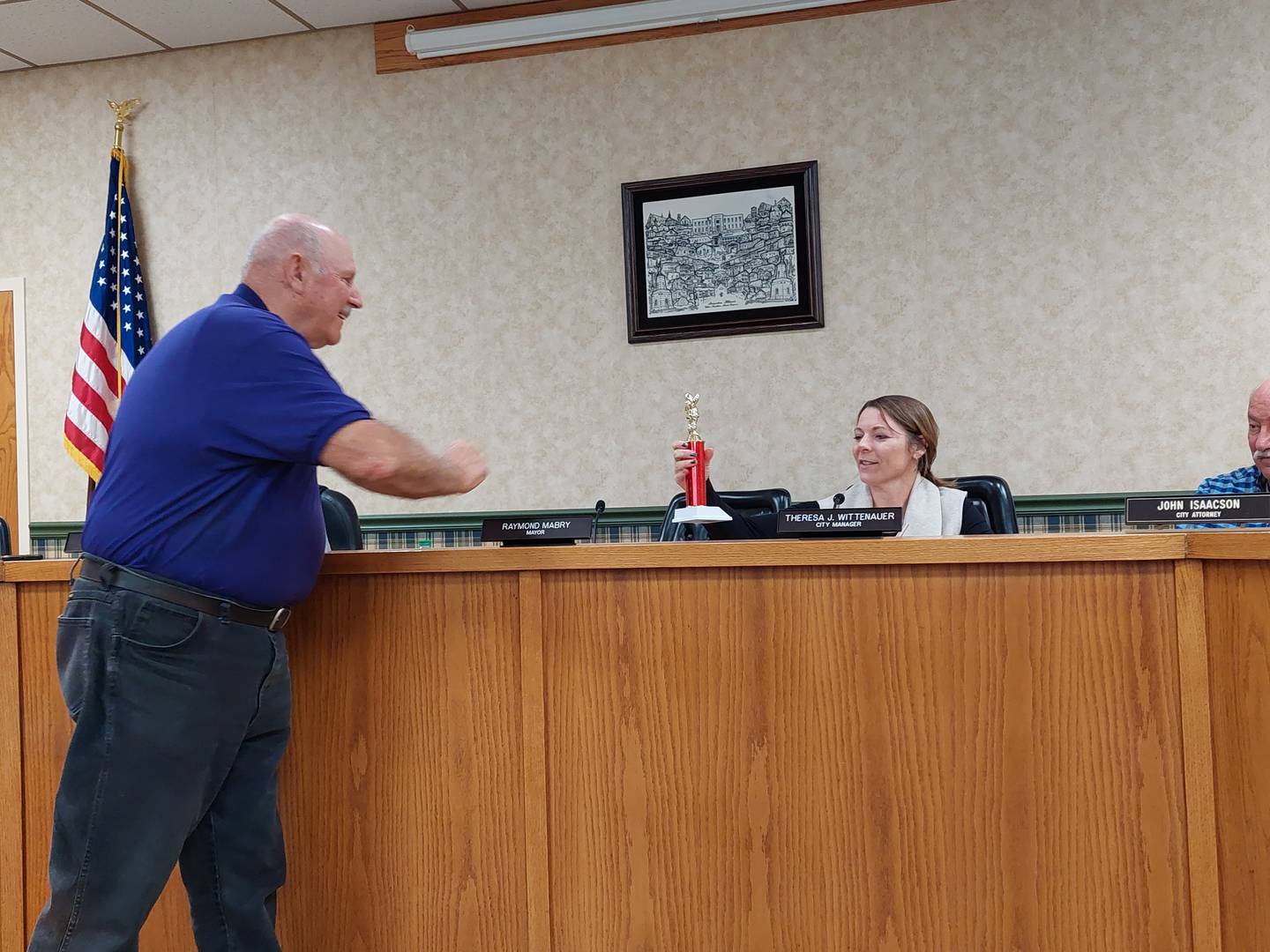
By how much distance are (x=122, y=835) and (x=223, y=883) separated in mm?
235

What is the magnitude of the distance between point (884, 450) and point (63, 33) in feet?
11.1

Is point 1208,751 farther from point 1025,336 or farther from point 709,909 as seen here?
point 1025,336

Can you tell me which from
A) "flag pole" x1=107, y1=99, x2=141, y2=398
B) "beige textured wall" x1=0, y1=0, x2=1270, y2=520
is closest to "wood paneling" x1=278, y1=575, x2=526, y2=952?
"beige textured wall" x1=0, y1=0, x2=1270, y2=520

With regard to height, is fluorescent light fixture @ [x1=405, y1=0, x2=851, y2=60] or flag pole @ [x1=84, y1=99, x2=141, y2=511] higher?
fluorescent light fixture @ [x1=405, y1=0, x2=851, y2=60]

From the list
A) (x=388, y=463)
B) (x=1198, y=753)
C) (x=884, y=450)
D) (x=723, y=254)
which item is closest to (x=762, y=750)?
(x=1198, y=753)

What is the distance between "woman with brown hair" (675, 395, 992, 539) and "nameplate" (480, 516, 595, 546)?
79cm

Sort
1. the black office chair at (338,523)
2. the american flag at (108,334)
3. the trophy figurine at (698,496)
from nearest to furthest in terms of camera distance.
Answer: the trophy figurine at (698,496)
the black office chair at (338,523)
the american flag at (108,334)

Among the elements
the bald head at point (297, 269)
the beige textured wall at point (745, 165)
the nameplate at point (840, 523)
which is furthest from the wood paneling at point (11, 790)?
the beige textured wall at point (745, 165)

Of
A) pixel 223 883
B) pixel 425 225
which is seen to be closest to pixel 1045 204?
pixel 425 225

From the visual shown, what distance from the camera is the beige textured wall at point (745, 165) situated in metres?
3.50

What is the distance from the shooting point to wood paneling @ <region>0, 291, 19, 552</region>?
428cm

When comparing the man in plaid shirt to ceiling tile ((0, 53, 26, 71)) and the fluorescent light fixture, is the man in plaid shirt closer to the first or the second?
the fluorescent light fixture

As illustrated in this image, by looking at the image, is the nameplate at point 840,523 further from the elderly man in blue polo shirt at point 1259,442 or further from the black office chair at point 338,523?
the elderly man in blue polo shirt at point 1259,442

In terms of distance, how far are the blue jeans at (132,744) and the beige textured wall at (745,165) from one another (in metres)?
2.37
